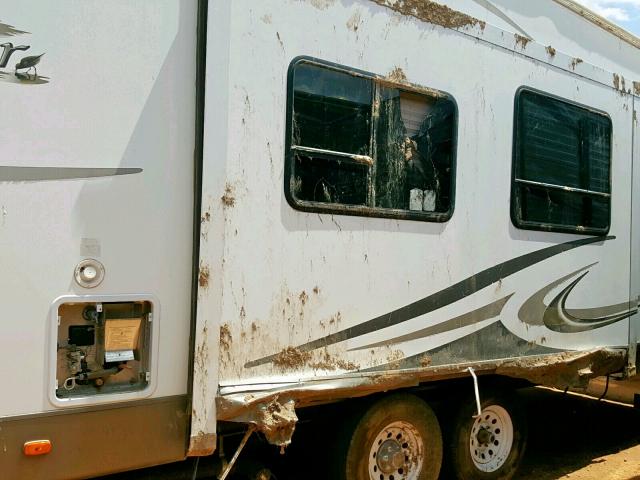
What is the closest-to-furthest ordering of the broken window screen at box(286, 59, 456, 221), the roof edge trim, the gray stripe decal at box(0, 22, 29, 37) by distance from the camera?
the gray stripe decal at box(0, 22, 29, 37) → the broken window screen at box(286, 59, 456, 221) → the roof edge trim

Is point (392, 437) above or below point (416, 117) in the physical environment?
below

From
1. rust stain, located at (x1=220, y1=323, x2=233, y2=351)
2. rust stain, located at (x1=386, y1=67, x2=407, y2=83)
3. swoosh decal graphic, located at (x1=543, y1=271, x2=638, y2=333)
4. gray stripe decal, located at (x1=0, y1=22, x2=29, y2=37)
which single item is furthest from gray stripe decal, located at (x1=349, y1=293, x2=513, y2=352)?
gray stripe decal, located at (x1=0, y1=22, x2=29, y2=37)

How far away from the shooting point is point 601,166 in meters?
5.38

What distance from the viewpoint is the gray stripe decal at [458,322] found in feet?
12.5

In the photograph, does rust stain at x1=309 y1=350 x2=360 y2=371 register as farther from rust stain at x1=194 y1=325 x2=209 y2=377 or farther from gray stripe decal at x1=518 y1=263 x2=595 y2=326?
gray stripe decal at x1=518 y1=263 x2=595 y2=326

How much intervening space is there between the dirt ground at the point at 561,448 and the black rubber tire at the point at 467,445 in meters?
0.54

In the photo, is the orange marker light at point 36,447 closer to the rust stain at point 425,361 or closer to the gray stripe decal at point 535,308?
the rust stain at point 425,361

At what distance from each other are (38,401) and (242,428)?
1098 millimetres

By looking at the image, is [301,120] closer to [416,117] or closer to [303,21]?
[303,21]

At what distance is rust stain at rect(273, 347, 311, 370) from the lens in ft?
11.0

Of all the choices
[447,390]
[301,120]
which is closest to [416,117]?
[301,120]

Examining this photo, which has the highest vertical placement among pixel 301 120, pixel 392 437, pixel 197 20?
pixel 197 20

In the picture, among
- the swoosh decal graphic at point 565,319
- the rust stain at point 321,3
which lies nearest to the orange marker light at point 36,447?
the rust stain at point 321,3

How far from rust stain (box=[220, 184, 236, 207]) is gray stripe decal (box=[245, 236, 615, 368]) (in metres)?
0.82
